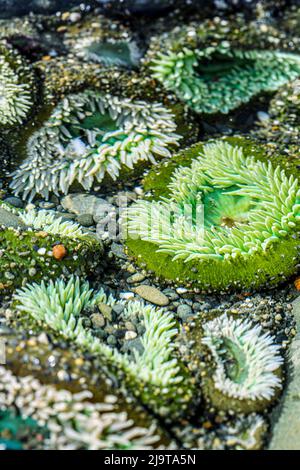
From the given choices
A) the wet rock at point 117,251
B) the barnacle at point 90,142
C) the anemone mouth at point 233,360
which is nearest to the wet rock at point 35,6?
the barnacle at point 90,142

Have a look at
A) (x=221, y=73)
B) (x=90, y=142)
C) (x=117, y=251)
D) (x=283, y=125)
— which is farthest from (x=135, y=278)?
(x=221, y=73)

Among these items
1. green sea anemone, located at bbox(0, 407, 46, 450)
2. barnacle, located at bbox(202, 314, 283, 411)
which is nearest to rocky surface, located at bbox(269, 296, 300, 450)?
barnacle, located at bbox(202, 314, 283, 411)

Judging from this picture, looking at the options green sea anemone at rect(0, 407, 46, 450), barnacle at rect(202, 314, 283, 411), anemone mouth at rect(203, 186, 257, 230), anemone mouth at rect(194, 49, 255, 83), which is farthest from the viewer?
anemone mouth at rect(194, 49, 255, 83)

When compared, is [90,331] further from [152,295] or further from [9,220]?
[9,220]

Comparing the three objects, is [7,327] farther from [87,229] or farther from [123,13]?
[123,13]

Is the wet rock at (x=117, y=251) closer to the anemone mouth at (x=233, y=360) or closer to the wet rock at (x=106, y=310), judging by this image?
the wet rock at (x=106, y=310)

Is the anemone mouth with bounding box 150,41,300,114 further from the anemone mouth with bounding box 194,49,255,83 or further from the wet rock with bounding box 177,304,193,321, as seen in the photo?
the wet rock with bounding box 177,304,193,321
